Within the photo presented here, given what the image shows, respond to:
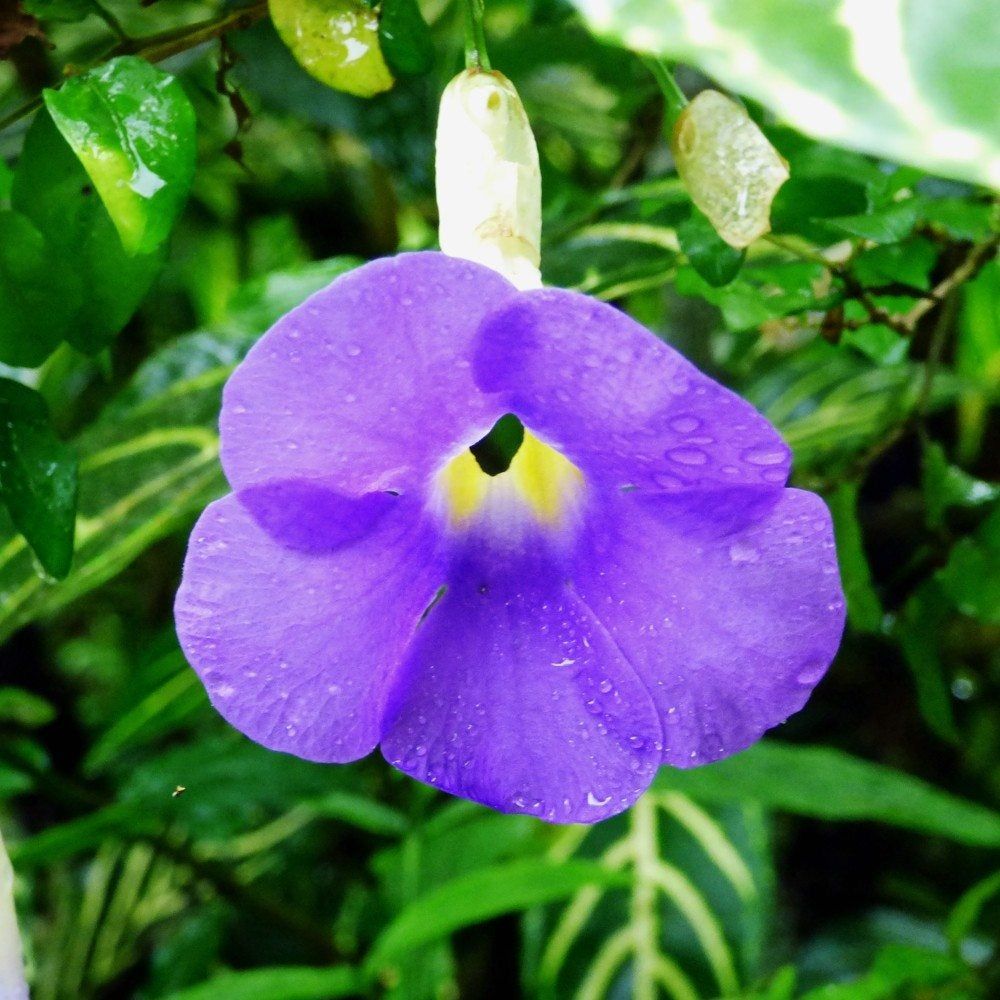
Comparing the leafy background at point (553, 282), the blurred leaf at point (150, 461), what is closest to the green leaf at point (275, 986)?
the leafy background at point (553, 282)

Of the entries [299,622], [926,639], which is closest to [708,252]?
[299,622]

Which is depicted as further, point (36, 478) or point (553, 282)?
point (553, 282)

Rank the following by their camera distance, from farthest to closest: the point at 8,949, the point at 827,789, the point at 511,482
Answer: the point at 827,789
the point at 511,482
the point at 8,949

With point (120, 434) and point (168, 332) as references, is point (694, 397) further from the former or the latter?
point (168, 332)

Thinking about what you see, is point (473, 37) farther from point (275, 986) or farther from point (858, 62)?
point (275, 986)

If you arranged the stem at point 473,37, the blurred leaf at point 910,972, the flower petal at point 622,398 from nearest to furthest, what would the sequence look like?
the flower petal at point 622,398 < the stem at point 473,37 < the blurred leaf at point 910,972

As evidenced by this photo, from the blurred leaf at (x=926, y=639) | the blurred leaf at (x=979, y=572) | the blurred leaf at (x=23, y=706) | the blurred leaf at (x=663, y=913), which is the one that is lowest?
the blurred leaf at (x=663, y=913)

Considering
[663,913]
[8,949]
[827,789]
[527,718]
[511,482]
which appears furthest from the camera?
[663,913]

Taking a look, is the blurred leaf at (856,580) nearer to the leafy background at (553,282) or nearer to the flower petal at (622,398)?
the leafy background at (553,282)
